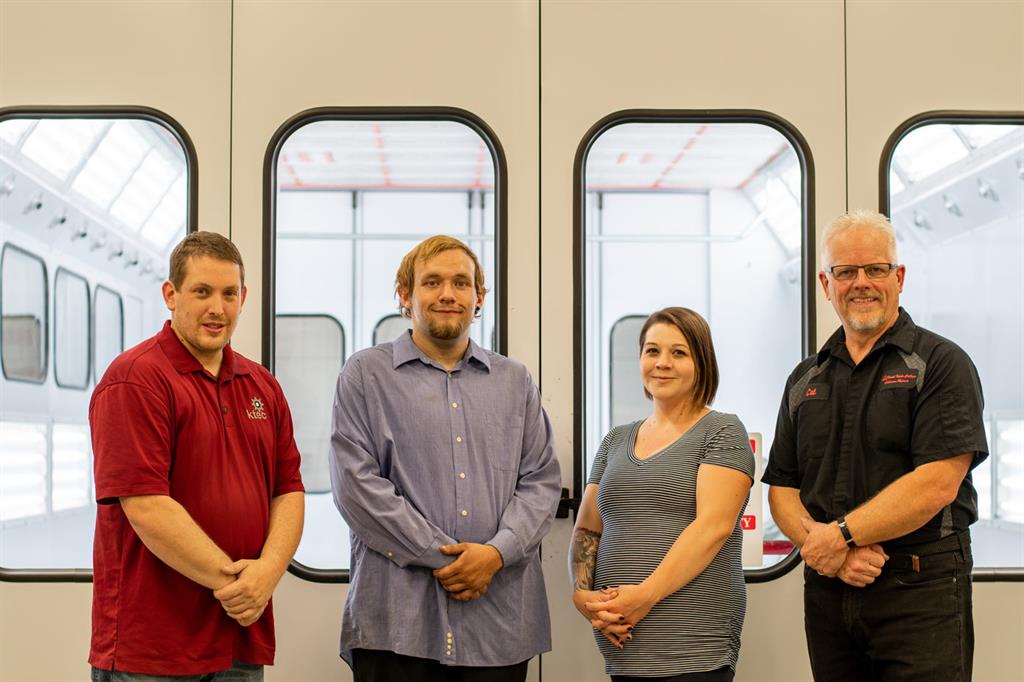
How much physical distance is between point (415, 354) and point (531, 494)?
0.44 m

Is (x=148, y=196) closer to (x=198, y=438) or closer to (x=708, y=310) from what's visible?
(x=198, y=438)

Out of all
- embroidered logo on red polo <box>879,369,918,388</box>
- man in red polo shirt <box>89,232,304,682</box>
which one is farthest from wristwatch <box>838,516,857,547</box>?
man in red polo shirt <box>89,232,304,682</box>

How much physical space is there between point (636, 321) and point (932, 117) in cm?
194

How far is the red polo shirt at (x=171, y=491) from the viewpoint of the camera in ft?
6.93

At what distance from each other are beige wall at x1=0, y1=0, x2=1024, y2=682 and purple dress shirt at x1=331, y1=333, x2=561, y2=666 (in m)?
0.46

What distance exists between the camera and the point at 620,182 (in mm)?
5094

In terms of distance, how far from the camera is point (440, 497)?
2457 mm

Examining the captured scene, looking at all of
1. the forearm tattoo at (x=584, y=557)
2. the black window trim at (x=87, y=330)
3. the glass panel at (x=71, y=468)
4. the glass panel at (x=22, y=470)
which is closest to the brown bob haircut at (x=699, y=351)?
the forearm tattoo at (x=584, y=557)

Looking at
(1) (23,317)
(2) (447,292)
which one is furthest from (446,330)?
(1) (23,317)

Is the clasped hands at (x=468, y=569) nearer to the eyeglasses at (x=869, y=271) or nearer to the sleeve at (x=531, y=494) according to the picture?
the sleeve at (x=531, y=494)

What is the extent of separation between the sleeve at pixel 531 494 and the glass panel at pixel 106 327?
221 cm

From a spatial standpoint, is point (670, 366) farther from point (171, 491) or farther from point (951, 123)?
point (951, 123)

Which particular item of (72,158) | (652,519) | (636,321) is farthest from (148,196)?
(652,519)

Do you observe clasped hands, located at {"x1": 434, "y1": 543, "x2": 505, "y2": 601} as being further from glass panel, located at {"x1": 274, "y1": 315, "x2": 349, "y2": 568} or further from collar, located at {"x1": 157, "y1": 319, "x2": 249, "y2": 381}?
glass panel, located at {"x1": 274, "y1": 315, "x2": 349, "y2": 568}
